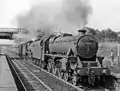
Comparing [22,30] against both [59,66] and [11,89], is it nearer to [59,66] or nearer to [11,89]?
[59,66]

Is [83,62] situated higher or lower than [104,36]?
lower

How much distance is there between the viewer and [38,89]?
11898mm

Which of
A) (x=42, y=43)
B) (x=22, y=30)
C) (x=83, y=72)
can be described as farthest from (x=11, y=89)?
(x=22, y=30)

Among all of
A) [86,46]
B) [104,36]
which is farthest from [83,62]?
[104,36]

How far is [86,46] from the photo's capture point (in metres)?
12.5

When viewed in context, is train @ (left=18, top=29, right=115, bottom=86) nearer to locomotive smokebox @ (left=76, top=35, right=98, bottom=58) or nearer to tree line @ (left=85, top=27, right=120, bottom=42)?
locomotive smokebox @ (left=76, top=35, right=98, bottom=58)

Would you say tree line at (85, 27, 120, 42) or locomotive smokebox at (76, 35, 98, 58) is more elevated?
tree line at (85, 27, 120, 42)

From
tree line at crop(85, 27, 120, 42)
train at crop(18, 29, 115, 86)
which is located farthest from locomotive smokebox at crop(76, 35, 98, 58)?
tree line at crop(85, 27, 120, 42)

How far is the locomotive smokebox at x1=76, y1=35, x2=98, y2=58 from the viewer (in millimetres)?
12328

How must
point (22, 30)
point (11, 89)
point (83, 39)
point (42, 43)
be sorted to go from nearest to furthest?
point (11, 89) < point (83, 39) < point (42, 43) < point (22, 30)

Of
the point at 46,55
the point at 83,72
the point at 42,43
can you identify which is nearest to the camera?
the point at 83,72

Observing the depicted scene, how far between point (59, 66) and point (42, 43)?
20.3 feet

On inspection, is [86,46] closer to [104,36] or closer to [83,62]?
[83,62]

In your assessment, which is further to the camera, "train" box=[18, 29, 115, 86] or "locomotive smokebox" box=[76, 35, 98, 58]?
"locomotive smokebox" box=[76, 35, 98, 58]
